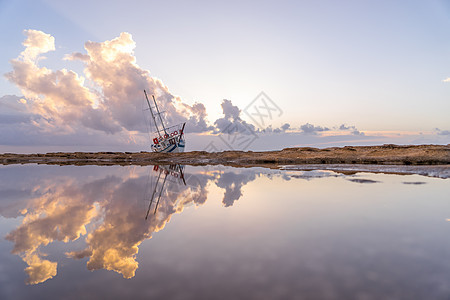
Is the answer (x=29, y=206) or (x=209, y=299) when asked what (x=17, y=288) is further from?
(x=29, y=206)

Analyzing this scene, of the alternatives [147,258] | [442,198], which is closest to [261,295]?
[147,258]

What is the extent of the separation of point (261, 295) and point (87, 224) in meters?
8.05

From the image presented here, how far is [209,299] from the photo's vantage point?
4.73m

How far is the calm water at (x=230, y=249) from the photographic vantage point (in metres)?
5.14

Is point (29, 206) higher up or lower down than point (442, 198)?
higher up

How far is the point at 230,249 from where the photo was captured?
23.8ft

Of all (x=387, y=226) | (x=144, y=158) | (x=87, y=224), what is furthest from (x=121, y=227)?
(x=144, y=158)

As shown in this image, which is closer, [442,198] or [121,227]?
[121,227]

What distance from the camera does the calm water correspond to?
5.14 m

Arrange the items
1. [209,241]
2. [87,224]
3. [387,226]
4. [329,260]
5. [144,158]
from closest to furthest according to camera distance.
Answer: [329,260] → [209,241] → [387,226] → [87,224] → [144,158]

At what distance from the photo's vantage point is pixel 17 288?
5.37 m

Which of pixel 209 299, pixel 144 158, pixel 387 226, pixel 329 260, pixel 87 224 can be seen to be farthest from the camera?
pixel 144 158

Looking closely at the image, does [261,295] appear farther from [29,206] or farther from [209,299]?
[29,206]

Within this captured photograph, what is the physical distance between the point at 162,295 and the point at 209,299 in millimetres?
907
